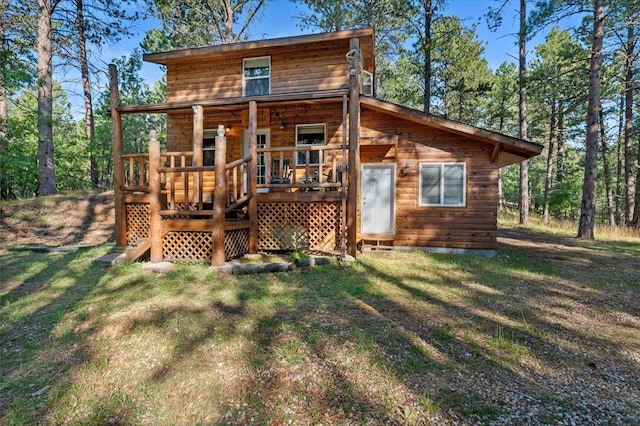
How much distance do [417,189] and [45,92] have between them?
14028mm

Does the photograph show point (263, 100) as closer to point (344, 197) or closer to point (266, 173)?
point (266, 173)

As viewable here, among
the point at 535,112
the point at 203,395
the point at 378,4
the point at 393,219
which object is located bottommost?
the point at 203,395

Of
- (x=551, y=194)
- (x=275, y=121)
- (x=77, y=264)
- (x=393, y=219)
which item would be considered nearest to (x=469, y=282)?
A: (x=393, y=219)

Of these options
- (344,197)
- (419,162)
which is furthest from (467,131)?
(344,197)

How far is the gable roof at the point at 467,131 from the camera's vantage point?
7602 mm

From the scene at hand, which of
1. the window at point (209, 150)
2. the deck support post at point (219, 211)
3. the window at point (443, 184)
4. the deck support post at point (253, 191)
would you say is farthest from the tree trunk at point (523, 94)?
the deck support post at point (219, 211)

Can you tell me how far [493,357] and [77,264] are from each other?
7337 mm

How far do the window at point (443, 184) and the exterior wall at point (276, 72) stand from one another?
3452 mm

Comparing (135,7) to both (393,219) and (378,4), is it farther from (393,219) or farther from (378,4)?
(393,219)

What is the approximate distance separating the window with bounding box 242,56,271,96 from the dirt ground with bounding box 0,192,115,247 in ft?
20.9

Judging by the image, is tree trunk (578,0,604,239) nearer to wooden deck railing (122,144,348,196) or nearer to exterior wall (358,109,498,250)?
exterior wall (358,109,498,250)

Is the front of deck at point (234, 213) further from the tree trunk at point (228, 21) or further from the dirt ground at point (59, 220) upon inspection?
the tree trunk at point (228, 21)

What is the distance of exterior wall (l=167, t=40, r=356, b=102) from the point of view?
30.8ft

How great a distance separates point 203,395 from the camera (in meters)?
2.53
